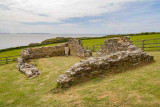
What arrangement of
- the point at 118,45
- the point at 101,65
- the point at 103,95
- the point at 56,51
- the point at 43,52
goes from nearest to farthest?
the point at 103,95 < the point at 101,65 < the point at 118,45 < the point at 43,52 < the point at 56,51

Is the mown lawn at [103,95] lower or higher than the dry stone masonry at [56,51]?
lower

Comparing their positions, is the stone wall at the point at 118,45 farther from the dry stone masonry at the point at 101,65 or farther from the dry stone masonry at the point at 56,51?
the dry stone masonry at the point at 56,51

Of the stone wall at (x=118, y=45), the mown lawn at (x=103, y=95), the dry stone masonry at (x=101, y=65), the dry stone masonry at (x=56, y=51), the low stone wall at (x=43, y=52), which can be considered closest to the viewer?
the mown lawn at (x=103, y=95)

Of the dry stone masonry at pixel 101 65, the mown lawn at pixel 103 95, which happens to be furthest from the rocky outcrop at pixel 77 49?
the mown lawn at pixel 103 95

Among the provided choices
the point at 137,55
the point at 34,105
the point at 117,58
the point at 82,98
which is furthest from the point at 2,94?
the point at 137,55

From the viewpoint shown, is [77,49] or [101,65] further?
[77,49]

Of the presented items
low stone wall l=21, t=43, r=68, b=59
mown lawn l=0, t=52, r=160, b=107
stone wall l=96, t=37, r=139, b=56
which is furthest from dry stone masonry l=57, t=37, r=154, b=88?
low stone wall l=21, t=43, r=68, b=59

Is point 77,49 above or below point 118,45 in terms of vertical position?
below

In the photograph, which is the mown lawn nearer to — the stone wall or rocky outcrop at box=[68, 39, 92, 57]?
the stone wall

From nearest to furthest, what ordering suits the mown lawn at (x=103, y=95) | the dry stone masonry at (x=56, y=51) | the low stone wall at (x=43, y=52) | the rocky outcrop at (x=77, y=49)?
the mown lawn at (x=103, y=95) → the rocky outcrop at (x=77, y=49) → the dry stone masonry at (x=56, y=51) → the low stone wall at (x=43, y=52)

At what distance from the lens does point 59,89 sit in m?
6.29

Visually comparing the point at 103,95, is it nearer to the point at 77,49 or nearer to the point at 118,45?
the point at 118,45

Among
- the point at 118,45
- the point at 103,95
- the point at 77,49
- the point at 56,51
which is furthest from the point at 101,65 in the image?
the point at 56,51

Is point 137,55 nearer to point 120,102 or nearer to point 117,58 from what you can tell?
point 117,58
